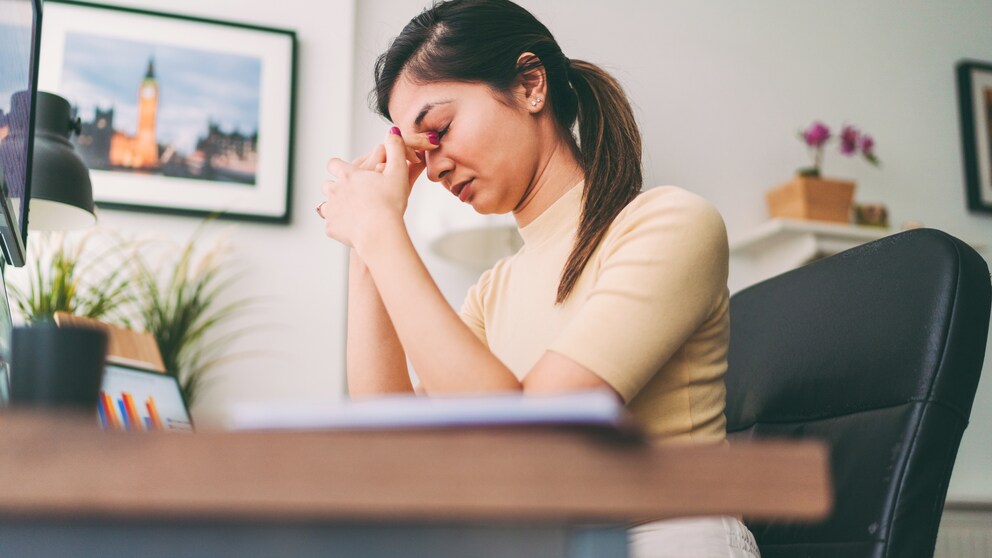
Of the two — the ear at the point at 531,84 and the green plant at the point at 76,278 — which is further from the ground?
the ear at the point at 531,84

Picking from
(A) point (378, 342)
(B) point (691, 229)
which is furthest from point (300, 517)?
(A) point (378, 342)

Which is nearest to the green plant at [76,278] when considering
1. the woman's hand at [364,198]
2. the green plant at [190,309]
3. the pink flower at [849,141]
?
the green plant at [190,309]

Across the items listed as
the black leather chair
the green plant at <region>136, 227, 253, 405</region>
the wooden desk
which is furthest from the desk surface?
the green plant at <region>136, 227, 253, 405</region>

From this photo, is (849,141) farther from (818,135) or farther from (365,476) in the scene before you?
(365,476)

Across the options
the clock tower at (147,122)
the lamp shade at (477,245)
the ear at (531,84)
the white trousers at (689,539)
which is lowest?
the white trousers at (689,539)

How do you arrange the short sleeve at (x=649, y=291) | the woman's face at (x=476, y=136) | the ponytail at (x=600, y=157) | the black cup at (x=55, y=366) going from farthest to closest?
the woman's face at (x=476, y=136) < the ponytail at (x=600, y=157) < the short sleeve at (x=649, y=291) < the black cup at (x=55, y=366)

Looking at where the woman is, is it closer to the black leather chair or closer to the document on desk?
the black leather chair

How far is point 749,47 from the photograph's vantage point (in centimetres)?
305

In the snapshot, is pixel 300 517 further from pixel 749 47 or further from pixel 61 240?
pixel 749 47

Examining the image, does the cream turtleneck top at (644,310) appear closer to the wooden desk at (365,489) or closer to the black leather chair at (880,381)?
the black leather chair at (880,381)

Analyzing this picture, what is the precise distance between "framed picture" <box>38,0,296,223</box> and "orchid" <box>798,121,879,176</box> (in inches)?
61.3

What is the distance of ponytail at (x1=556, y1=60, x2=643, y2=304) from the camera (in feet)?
3.77

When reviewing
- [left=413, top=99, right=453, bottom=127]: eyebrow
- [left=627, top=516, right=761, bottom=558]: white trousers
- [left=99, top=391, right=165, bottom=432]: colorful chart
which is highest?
[left=413, top=99, right=453, bottom=127]: eyebrow

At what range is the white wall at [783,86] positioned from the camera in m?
2.87
